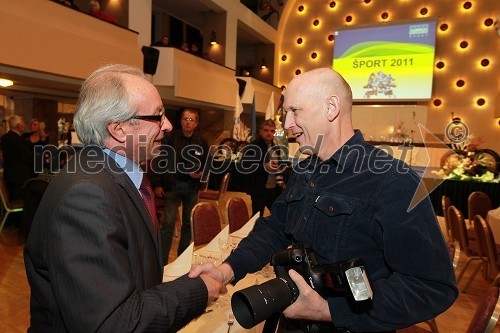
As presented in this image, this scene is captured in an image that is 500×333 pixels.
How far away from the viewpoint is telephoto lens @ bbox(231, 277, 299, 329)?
90 centimetres

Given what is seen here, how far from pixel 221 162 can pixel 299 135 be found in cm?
765

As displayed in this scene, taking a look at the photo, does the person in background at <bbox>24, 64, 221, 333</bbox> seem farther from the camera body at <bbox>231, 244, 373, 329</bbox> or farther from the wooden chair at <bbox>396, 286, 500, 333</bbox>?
the wooden chair at <bbox>396, 286, 500, 333</bbox>

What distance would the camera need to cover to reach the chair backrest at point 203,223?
120 inches

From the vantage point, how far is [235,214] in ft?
11.8

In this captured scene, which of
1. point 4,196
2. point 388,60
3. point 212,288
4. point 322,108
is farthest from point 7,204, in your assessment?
point 388,60

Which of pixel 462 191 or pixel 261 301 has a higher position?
pixel 261 301

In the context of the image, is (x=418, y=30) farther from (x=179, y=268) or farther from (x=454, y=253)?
(x=179, y=268)

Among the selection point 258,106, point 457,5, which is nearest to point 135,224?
point 258,106

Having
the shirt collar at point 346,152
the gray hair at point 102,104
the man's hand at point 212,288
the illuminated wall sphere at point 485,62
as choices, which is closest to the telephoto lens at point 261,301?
the man's hand at point 212,288

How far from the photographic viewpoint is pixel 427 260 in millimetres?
951

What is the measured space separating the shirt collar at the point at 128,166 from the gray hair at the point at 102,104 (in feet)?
0.23

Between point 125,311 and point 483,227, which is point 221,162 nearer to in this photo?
point 483,227

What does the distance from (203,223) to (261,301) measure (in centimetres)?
229

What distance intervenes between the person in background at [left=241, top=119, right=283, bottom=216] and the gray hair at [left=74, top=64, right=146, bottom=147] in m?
3.41
